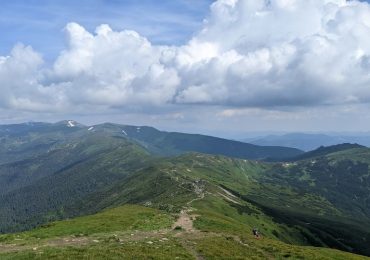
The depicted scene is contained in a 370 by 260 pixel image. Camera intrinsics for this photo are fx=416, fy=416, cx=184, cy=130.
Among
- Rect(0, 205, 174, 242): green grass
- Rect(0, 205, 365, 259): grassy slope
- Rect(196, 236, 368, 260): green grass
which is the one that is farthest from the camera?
Rect(0, 205, 174, 242): green grass

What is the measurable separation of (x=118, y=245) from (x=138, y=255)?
7.31 m

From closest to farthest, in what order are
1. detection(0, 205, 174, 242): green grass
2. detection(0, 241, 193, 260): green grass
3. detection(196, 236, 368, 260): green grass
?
detection(0, 241, 193, 260): green grass < detection(196, 236, 368, 260): green grass < detection(0, 205, 174, 242): green grass

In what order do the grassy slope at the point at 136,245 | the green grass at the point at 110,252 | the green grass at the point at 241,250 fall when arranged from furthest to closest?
1. the green grass at the point at 241,250
2. the grassy slope at the point at 136,245
3. the green grass at the point at 110,252

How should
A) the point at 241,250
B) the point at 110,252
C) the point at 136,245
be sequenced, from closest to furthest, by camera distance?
the point at 110,252 < the point at 136,245 < the point at 241,250

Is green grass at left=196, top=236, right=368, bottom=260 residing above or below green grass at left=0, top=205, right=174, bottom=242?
above

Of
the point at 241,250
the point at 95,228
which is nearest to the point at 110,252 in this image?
the point at 241,250

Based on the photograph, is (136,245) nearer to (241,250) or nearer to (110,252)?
(110,252)

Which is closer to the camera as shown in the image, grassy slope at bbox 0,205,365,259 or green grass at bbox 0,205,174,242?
grassy slope at bbox 0,205,365,259

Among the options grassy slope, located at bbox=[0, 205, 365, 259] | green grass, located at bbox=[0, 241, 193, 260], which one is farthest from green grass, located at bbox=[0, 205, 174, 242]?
green grass, located at bbox=[0, 241, 193, 260]

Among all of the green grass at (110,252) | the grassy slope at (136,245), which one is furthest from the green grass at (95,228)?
the green grass at (110,252)

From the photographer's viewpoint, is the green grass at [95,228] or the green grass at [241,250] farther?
the green grass at [95,228]

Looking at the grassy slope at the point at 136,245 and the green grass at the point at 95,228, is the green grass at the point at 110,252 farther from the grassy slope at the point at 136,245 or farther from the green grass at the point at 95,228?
the green grass at the point at 95,228

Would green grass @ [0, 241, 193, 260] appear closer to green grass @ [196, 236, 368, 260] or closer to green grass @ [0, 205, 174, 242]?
green grass @ [196, 236, 368, 260]

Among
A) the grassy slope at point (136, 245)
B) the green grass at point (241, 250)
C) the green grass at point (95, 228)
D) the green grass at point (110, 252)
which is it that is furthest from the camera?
the green grass at point (95, 228)
